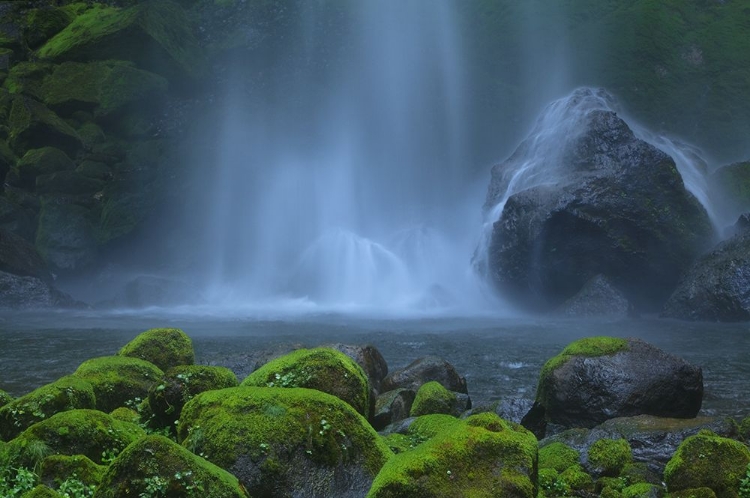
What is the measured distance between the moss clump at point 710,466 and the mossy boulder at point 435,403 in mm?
3726

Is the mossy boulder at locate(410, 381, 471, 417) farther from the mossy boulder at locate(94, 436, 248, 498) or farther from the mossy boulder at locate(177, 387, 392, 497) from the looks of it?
the mossy boulder at locate(94, 436, 248, 498)

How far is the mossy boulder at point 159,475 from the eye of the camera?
201 inches

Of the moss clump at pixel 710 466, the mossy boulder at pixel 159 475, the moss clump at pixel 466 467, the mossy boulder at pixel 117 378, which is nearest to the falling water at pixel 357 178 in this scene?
the mossy boulder at pixel 117 378

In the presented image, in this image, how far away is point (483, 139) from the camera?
40.9 m

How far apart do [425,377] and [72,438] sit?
6.62 metres

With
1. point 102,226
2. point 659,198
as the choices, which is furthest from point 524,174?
point 102,226

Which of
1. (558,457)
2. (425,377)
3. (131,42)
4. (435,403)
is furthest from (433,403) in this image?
(131,42)

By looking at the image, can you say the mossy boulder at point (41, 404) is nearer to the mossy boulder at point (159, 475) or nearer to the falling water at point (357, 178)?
the mossy boulder at point (159, 475)

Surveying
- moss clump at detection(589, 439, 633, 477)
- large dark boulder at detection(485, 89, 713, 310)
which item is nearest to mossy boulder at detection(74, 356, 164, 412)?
moss clump at detection(589, 439, 633, 477)

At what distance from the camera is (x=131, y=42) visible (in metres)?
39.3

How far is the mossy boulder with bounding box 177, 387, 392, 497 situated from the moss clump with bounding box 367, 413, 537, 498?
0.83 meters

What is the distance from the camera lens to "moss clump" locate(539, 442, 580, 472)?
754 centimetres

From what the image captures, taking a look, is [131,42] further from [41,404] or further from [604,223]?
[41,404]

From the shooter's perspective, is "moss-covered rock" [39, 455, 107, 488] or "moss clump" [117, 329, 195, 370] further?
"moss clump" [117, 329, 195, 370]
